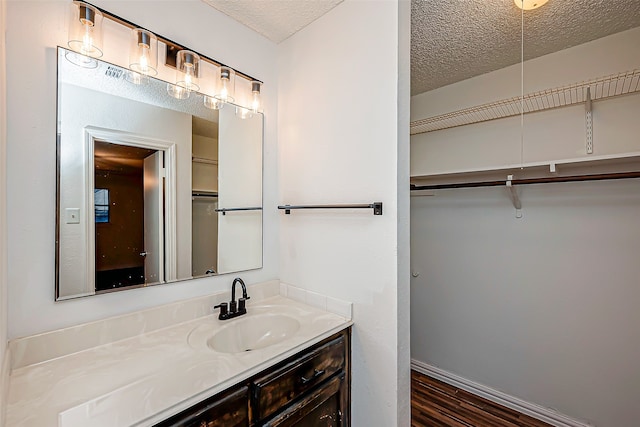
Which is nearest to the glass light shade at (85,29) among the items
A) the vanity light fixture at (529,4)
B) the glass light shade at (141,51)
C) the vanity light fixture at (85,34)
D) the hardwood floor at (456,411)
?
the vanity light fixture at (85,34)

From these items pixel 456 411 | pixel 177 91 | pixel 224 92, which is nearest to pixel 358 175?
pixel 224 92

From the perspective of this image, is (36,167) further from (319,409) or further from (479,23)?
(479,23)

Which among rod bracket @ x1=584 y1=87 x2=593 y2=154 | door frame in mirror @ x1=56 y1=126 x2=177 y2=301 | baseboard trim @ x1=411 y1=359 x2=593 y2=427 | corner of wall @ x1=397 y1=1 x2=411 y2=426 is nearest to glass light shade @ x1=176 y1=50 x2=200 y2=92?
door frame in mirror @ x1=56 y1=126 x2=177 y2=301

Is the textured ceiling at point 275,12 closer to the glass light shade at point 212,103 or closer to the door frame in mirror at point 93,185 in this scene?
the glass light shade at point 212,103

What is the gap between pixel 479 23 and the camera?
1.57 meters

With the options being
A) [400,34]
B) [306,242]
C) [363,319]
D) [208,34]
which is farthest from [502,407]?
[208,34]

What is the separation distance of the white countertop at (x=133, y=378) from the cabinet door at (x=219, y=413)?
32 mm

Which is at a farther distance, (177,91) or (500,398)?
(500,398)

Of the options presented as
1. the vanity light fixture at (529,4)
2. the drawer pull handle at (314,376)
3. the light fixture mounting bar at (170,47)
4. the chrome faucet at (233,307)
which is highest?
the vanity light fixture at (529,4)

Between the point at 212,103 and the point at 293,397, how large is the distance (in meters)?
1.42

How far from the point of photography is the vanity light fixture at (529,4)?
53.6 inches

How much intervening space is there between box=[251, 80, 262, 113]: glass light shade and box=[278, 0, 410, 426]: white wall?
195 millimetres

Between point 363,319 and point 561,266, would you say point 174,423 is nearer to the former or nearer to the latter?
point 363,319

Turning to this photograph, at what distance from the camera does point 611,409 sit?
64.3 inches
